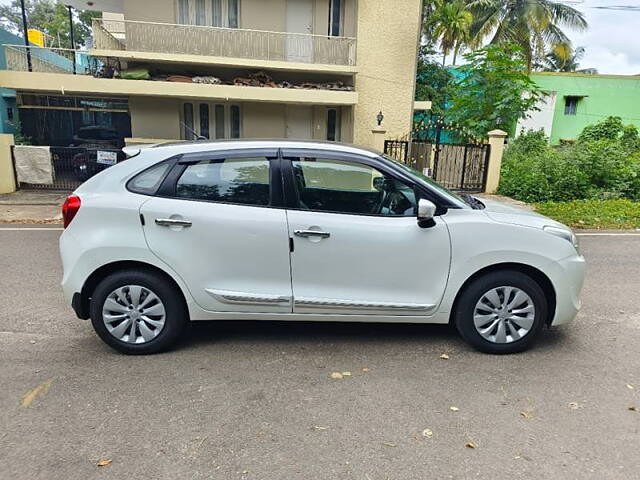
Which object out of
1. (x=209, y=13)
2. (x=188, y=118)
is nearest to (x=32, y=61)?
(x=188, y=118)

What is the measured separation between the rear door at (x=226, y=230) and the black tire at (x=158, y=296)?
6.7 inches

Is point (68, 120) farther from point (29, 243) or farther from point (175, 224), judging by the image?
point (175, 224)

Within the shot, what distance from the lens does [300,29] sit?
55.1 feet

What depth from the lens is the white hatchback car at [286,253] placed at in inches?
148

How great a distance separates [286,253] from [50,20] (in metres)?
63.9

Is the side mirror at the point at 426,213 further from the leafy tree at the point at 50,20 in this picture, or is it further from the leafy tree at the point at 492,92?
the leafy tree at the point at 50,20

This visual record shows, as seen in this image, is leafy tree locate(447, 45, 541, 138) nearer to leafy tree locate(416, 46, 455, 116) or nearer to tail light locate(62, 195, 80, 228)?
leafy tree locate(416, 46, 455, 116)

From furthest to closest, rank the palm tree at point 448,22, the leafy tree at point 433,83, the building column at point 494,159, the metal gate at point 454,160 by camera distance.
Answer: the leafy tree at point 433,83 → the palm tree at point 448,22 → the metal gate at point 454,160 → the building column at point 494,159

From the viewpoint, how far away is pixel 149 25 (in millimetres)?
15094

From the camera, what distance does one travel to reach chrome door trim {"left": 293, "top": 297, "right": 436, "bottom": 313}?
3.86 m

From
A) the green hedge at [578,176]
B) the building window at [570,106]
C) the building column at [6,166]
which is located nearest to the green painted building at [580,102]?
the building window at [570,106]

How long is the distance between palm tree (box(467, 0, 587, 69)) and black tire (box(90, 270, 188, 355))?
29188 millimetres

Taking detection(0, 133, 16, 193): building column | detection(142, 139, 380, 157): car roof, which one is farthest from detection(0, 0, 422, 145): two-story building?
detection(142, 139, 380, 157): car roof

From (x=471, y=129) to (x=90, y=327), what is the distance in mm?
14857
